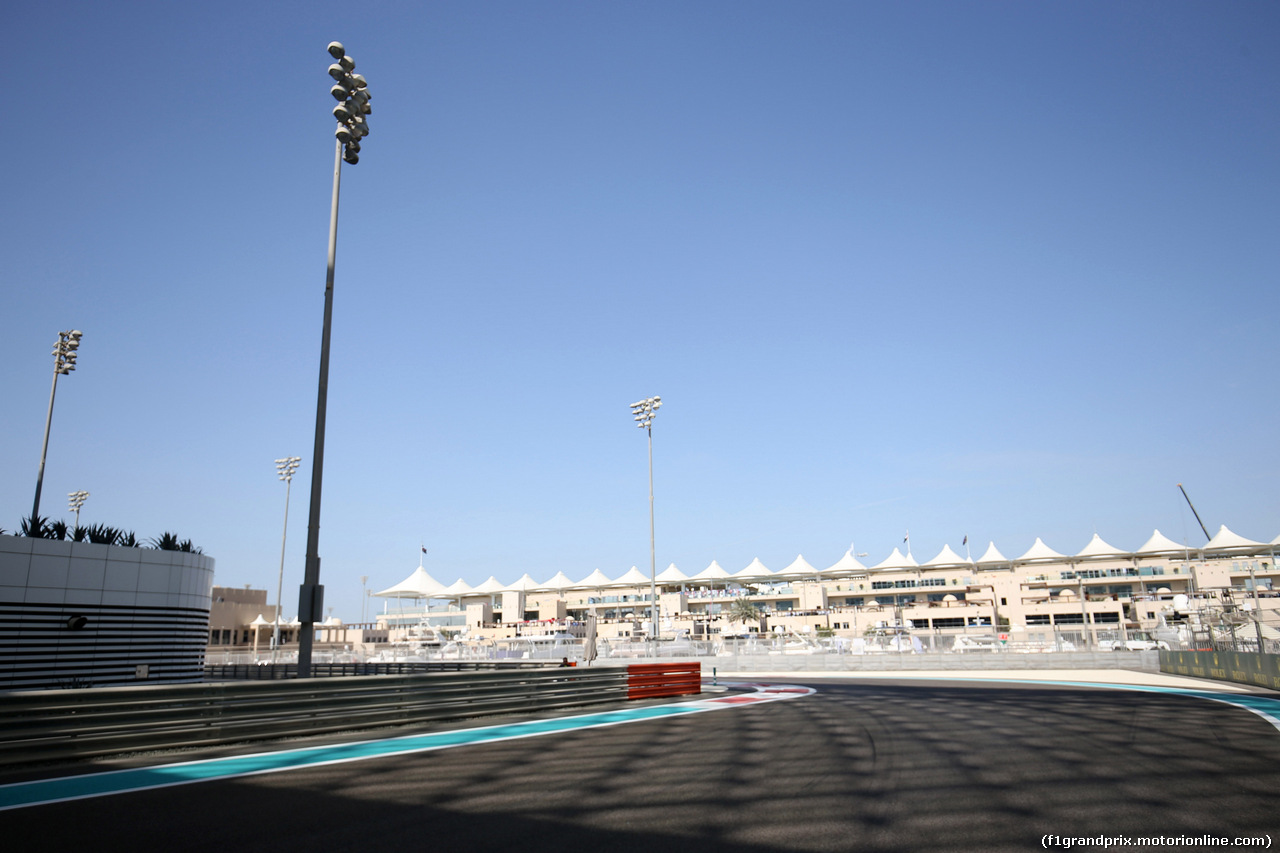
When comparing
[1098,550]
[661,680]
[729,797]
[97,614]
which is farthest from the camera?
[1098,550]

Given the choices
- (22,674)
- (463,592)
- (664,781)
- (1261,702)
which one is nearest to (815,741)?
(664,781)

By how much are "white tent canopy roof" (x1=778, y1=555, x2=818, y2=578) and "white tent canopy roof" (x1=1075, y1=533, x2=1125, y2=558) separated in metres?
27.6

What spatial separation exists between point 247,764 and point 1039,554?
300 ft

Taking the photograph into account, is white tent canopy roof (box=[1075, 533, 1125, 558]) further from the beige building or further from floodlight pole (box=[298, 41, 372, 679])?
floodlight pole (box=[298, 41, 372, 679])

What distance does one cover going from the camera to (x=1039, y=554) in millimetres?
86812

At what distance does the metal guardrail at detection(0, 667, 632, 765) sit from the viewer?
349 inches

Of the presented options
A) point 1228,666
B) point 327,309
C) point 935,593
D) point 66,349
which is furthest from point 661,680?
point 935,593

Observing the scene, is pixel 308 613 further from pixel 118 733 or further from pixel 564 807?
pixel 564 807

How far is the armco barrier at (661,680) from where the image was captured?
18.5 metres

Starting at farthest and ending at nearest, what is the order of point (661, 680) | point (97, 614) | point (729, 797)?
point (97, 614) → point (661, 680) → point (729, 797)

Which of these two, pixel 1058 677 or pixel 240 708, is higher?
pixel 240 708

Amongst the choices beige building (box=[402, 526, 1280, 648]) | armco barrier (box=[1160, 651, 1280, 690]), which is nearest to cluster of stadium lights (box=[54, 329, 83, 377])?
armco barrier (box=[1160, 651, 1280, 690])

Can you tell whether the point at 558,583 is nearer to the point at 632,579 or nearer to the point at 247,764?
the point at 632,579

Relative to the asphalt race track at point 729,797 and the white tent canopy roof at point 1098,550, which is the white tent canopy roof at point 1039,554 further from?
the asphalt race track at point 729,797
